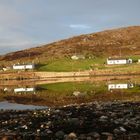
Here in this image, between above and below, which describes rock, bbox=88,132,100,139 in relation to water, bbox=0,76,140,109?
above

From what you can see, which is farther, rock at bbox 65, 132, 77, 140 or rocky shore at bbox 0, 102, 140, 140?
rocky shore at bbox 0, 102, 140, 140

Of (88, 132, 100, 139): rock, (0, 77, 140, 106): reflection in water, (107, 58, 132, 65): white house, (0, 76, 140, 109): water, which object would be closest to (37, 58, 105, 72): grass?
(107, 58, 132, 65): white house

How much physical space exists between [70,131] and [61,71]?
149148 mm

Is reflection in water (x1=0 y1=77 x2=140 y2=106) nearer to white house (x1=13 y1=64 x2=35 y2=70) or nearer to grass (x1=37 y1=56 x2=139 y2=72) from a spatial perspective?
grass (x1=37 y1=56 x2=139 y2=72)

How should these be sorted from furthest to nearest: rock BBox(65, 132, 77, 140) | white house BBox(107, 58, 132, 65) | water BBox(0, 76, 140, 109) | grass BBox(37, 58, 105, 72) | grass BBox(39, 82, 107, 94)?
white house BBox(107, 58, 132, 65) < grass BBox(37, 58, 105, 72) < grass BBox(39, 82, 107, 94) < water BBox(0, 76, 140, 109) < rock BBox(65, 132, 77, 140)

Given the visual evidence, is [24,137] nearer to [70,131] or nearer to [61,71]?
[70,131]

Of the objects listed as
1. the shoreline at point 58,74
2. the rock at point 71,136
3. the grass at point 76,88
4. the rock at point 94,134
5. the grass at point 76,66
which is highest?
the grass at point 76,66

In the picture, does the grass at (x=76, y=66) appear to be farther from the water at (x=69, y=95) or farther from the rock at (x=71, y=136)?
the rock at (x=71, y=136)

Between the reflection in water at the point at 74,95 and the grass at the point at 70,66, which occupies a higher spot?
the grass at the point at 70,66

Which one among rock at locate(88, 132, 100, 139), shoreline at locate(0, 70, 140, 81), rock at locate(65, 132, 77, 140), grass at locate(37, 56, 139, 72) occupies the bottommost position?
shoreline at locate(0, 70, 140, 81)

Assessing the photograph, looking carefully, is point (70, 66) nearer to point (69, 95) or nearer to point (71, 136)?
point (69, 95)

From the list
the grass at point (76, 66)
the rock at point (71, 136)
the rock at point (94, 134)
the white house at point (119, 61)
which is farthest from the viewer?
the white house at point (119, 61)

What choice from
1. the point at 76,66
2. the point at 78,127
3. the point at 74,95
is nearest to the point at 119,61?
the point at 76,66

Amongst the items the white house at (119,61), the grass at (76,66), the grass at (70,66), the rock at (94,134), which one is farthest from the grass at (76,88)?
the white house at (119,61)
